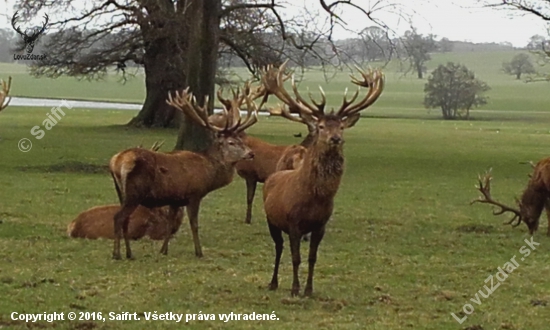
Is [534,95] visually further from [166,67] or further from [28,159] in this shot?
[28,159]

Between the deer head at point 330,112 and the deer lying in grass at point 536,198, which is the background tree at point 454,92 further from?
the deer head at point 330,112

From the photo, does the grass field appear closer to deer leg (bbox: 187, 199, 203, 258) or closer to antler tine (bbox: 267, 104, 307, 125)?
deer leg (bbox: 187, 199, 203, 258)

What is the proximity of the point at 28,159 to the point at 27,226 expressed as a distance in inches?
457

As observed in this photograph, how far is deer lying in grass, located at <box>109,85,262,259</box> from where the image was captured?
11.7m

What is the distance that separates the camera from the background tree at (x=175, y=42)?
2239 cm

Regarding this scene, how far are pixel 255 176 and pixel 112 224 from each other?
322 centimetres

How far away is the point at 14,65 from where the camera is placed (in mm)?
132375

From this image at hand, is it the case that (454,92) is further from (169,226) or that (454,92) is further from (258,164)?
(169,226)

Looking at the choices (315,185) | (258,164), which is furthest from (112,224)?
(315,185)

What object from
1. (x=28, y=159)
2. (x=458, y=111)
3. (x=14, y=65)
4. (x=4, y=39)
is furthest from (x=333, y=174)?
(x=14, y=65)

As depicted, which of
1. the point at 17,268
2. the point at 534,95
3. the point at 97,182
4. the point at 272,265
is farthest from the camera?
the point at 534,95

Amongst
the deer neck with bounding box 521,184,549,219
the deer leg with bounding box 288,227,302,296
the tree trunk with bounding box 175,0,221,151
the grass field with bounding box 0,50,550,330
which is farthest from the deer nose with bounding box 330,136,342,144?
the tree trunk with bounding box 175,0,221,151

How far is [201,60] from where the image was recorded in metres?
22.4

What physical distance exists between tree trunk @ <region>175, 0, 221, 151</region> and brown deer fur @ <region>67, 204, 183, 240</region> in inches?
341
